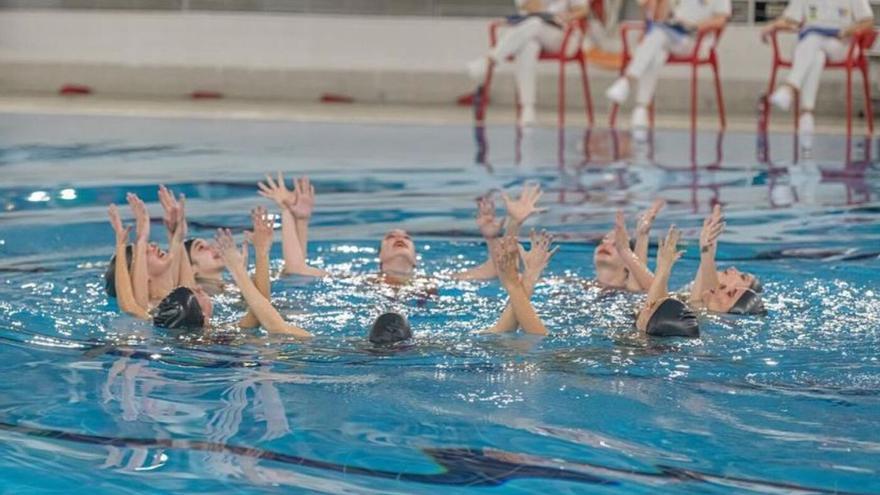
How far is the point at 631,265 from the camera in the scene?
5.85m

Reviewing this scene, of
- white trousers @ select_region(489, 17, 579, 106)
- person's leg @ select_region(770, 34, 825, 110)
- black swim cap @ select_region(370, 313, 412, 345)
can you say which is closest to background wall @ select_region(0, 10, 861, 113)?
white trousers @ select_region(489, 17, 579, 106)

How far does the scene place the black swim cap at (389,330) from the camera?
4746 mm

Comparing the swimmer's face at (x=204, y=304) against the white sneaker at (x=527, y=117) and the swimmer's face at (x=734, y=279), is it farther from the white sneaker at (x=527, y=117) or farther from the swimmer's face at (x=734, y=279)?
the white sneaker at (x=527, y=117)

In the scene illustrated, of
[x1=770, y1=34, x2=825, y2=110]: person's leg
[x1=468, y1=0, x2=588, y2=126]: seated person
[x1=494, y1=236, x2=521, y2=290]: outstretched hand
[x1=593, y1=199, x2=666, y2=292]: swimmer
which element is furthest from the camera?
[x1=468, y1=0, x2=588, y2=126]: seated person

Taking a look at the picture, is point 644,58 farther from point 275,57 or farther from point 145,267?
point 145,267

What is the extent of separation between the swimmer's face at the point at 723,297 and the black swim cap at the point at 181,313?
76.1 inches

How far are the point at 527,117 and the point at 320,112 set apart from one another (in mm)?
1986

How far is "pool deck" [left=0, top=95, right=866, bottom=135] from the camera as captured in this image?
1237cm

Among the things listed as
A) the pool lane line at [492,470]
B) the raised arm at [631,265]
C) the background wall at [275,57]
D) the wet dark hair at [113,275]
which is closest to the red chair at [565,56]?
the background wall at [275,57]

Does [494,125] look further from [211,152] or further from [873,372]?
[873,372]

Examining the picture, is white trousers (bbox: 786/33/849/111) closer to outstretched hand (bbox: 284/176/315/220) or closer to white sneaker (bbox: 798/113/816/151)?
white sneaker (bbox: 798/113/816/151)

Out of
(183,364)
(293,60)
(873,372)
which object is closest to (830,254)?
(873,372)

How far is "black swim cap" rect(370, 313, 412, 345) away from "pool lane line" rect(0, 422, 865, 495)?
1.15 m

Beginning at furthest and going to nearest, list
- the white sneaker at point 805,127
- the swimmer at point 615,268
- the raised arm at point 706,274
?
1. the white sneaker at point 805,127
2. the swimmer at point 615,268
3. the raised arm at point 706,274
